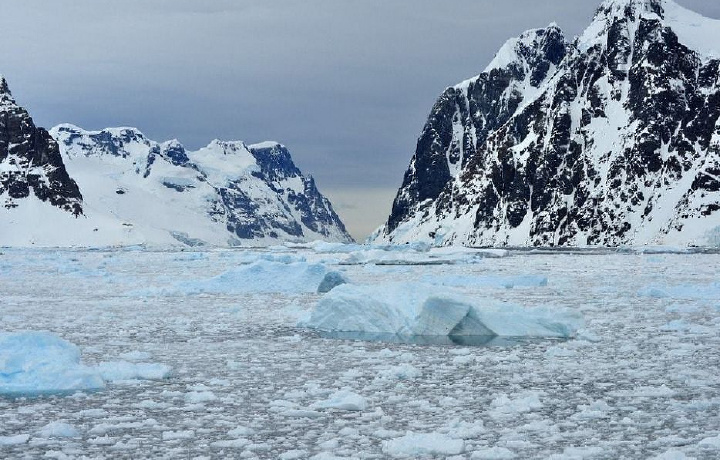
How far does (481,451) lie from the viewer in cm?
920

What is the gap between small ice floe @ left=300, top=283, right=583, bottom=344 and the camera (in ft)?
65.3

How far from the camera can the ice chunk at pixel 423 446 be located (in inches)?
364

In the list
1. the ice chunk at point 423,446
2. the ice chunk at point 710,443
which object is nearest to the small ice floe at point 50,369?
the ice chunk at point 423,446

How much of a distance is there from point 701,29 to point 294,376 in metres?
209

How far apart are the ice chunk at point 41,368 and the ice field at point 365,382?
0.03 metres

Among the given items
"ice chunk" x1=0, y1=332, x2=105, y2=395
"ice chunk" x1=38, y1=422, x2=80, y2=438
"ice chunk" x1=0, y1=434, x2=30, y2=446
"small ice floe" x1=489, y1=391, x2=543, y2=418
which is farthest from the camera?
"ice chunk" x1=0, y1=332, x2=105, y2=395

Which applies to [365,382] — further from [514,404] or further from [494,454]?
[494,454]

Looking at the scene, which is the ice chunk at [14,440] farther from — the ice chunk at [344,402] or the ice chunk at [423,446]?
the ice chunk at [423,446]

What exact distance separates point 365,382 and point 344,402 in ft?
6.41

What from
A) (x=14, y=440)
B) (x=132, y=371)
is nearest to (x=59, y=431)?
(x=14, y=440)

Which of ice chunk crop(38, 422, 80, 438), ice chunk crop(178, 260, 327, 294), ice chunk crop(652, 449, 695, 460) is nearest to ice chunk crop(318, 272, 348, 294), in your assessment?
ice chunk crop(178, 260, 327, 294)

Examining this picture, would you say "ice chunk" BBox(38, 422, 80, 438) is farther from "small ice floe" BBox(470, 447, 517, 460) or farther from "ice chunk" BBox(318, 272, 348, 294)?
"ice chunk" BBox(318, 272, 348, 294)

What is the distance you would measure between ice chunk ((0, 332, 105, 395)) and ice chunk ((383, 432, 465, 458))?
622cm

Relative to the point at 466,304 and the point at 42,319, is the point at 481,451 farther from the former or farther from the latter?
the point at 42,319
